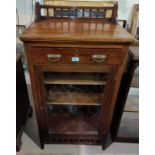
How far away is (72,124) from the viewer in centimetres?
147

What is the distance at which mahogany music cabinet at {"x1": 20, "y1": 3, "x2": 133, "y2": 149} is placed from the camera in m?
0.93

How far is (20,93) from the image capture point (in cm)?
142

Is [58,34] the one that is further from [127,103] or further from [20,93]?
[127,103]

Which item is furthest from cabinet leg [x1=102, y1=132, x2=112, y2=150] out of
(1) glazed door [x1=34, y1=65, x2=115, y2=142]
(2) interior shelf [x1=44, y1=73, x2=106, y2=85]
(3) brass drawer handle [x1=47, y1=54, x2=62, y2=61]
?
(3) brass drawer handle [x1=47, y1=54, x2=62, y2=61]

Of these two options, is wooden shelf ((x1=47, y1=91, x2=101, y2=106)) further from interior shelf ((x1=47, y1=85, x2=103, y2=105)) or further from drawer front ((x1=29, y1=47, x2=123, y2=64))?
drawer front ((x1=29, y1=47, x2=123, y2=64))

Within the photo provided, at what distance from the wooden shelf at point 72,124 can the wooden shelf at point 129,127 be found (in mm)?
288

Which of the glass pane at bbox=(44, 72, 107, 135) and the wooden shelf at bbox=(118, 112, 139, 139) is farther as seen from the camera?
the wooden shelf at bbox=(118, 112, 139, 139)

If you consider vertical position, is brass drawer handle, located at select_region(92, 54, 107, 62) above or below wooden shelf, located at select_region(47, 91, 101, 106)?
above

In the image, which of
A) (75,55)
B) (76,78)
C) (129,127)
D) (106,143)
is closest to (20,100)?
(76,78)

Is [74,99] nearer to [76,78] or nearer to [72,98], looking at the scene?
[72,98]

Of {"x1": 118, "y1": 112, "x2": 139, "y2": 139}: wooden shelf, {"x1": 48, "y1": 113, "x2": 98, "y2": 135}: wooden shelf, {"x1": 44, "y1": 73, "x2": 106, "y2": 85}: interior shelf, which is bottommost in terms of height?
{"x1": 118, "y1": 112, "x2": 139, "y2": 139}: wooden shelf

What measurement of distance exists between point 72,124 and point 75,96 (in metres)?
0.32

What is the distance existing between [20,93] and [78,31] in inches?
31.2
